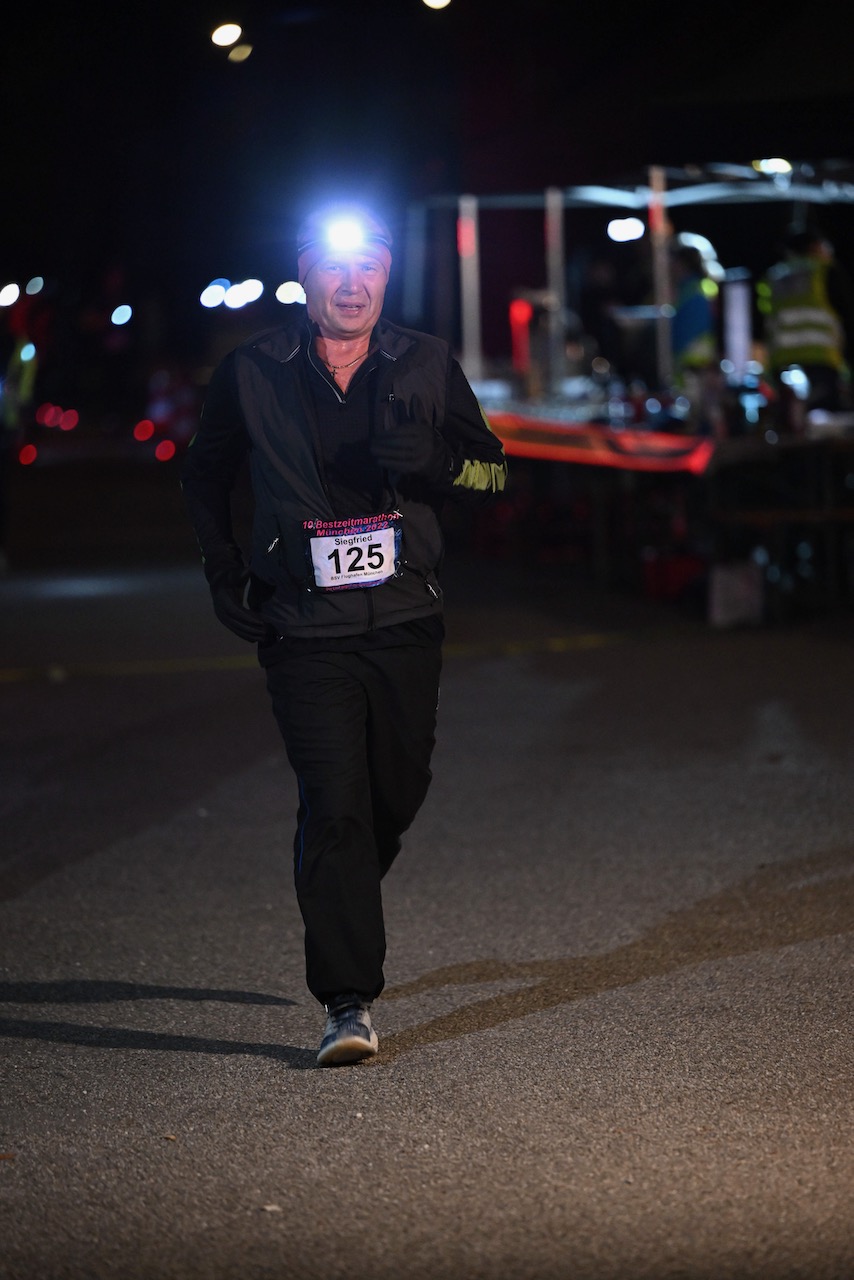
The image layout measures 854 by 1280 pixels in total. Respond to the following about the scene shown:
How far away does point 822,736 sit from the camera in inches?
344

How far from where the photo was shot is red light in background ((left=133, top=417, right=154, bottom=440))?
120 feet

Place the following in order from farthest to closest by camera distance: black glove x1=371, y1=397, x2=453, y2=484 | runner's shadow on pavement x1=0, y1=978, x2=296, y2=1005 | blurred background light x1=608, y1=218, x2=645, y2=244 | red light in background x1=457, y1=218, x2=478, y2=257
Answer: blurred background light x1=608, y1=218, x2=645, y2=244 → red light in background x1=457, y1=218, x2=478, y2=257 → runner's shadow on pavement x1=0, y1=978, x2=296, y2=1005 → black glove x1=371, y1=397, x2=453, y2=484

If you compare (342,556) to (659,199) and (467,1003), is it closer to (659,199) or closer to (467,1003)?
(467,1003)

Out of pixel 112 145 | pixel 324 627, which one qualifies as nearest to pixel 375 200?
pixel 112 145

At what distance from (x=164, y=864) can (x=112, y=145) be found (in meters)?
28.8

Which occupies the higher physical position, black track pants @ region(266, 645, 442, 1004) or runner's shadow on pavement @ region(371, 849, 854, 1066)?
black track pants @ region(266, 645, 442, 1004)

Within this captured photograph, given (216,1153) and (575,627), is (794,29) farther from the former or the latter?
(216,1153)

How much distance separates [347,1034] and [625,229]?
1654 cm

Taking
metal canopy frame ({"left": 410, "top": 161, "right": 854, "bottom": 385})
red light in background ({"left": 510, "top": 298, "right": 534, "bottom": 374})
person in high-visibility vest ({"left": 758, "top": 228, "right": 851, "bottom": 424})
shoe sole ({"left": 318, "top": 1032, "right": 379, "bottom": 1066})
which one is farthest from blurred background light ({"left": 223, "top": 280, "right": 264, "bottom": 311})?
shoe sole ({"left": 318, "top": 1032, "right": 379, "bottom": 1066})

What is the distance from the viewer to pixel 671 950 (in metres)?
5.39

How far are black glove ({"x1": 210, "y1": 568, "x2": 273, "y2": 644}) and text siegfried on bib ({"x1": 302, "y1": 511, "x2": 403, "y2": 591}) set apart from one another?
0.20 meters

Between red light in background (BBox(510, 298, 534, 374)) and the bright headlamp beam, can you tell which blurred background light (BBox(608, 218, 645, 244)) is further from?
the bright headlamp beam

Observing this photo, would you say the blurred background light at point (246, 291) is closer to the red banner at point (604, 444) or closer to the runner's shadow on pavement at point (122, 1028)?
the red banner at point (604, 444)

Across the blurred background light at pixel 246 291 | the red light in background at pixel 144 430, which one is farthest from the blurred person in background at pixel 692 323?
the red light in background at pixel 144 430
